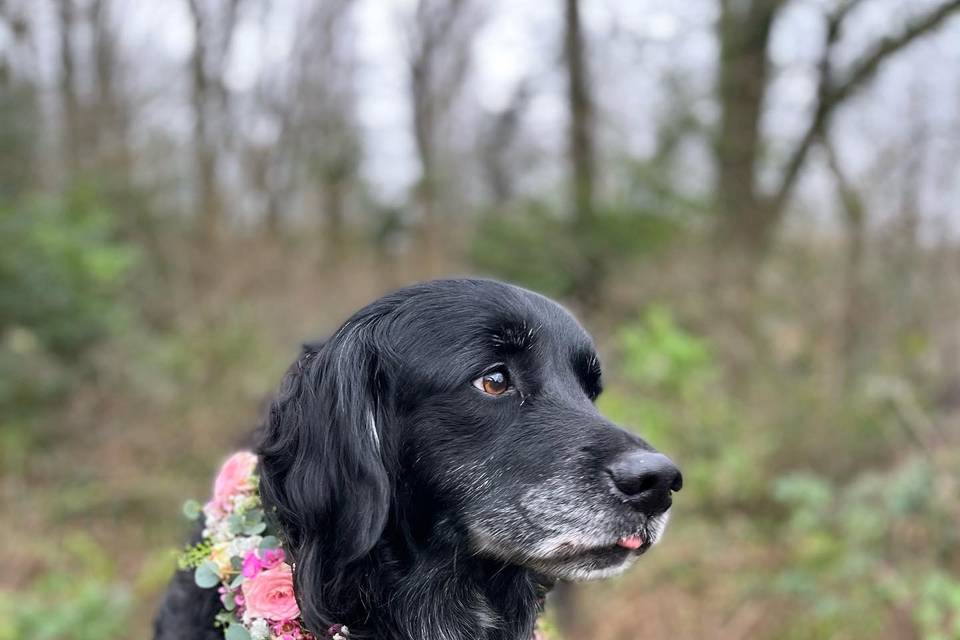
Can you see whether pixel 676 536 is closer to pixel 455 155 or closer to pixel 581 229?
pixel 581 229

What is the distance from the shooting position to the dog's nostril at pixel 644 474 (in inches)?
92.3

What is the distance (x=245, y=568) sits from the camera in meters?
2.50

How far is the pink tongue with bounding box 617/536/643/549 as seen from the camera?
242cm

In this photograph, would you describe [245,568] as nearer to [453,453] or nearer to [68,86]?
[453,453]

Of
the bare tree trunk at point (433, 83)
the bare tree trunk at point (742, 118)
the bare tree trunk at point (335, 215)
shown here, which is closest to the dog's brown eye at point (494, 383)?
the bare tree trunk at point (742, 118)

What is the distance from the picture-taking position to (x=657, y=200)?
521 inches

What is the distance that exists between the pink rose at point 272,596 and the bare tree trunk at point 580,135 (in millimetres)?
11359

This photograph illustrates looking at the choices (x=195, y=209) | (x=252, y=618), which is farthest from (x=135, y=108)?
A: (x=252, y=618)

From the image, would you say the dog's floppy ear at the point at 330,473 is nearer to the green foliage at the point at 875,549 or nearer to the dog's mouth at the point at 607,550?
the dog's mouth at the point at 607,550

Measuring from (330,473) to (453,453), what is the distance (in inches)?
13.6

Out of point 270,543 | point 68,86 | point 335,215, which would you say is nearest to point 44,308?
point 68,86

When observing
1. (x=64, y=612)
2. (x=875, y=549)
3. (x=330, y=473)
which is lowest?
(x=875, y=549)

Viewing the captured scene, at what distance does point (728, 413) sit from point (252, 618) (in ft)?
20.3

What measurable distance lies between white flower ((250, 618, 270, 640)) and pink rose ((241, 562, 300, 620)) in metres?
0.02
